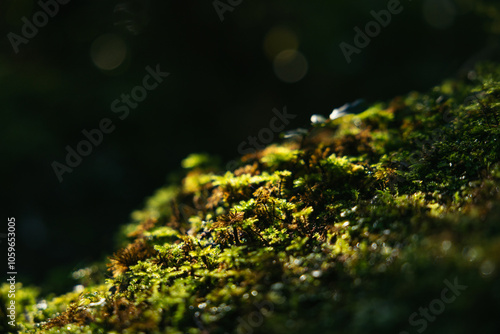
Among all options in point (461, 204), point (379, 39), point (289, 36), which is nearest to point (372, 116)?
point (461, 204)

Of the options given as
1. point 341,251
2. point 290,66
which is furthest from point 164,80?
point 341,251

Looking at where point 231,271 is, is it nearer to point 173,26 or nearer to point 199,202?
point 199,202

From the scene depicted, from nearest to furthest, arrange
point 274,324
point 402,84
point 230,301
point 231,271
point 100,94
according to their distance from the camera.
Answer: point 274,324
point 230,301
point 231,271
point 100,94
point 402,84

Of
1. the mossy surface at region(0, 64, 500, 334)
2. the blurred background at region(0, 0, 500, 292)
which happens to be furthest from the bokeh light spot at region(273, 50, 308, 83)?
the mossy surface at region(0, 64, 500, 334)

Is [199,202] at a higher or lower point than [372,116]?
higher

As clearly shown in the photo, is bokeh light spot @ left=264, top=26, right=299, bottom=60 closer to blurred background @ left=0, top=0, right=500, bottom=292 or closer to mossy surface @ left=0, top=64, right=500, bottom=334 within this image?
blurred background @ left=0, top=0, right=500, bottom=292
